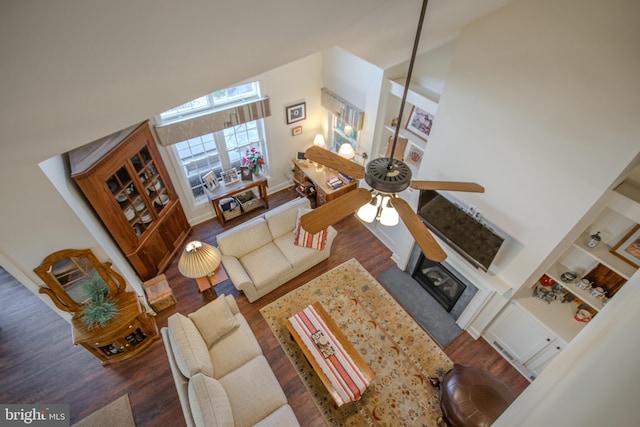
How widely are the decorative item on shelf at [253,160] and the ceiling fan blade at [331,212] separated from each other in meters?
3.84

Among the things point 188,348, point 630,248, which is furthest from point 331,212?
point 630,248

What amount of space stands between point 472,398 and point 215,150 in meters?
4.72

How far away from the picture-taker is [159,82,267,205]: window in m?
4.45

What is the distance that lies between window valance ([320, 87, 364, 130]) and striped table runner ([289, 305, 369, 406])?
273cm

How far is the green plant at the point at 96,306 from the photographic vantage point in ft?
10.8

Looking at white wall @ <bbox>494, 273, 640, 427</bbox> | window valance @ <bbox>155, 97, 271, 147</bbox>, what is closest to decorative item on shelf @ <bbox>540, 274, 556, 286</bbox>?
white wall @ <bbox>494, 273, 640, 427</bbox>

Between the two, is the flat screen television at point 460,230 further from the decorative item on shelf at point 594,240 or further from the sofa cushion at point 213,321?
the sofa cushion at point 213,321

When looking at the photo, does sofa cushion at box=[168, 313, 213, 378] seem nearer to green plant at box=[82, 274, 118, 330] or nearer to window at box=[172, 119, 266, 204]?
green plant at box=[82, 274, 118, 330]

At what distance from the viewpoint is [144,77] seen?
1.16 metres

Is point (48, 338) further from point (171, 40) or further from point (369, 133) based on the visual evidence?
point (369, 133)

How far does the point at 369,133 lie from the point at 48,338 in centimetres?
504

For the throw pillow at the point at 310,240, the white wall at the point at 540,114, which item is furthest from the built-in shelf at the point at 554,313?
the throw pillow at the point at 310,240

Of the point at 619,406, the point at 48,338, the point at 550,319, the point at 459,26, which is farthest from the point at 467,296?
the point at 48,338

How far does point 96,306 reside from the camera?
131 inches
